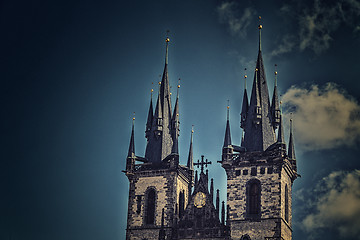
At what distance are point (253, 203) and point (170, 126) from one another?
10.7 metres

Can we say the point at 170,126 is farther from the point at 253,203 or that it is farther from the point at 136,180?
the point at 253,203

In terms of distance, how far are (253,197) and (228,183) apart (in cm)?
221

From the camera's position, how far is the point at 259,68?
5934cm

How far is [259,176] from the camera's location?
2131 inches

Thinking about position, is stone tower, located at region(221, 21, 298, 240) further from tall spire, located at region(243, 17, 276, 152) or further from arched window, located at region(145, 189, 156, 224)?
arched window, located at region(145, 189, 156, 224)

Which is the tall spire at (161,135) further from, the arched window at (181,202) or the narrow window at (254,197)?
the narrow window at (254,197)

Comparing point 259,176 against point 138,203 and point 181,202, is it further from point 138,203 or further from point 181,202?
point 138,203

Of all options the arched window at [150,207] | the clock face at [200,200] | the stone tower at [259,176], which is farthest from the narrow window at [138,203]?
the stone tower at [259,176]

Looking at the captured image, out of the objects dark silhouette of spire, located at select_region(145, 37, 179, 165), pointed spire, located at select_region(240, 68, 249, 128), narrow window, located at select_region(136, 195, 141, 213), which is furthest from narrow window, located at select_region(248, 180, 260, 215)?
narrow window, located at select_region(136, 195, 141, 213)

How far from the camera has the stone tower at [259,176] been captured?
173ft

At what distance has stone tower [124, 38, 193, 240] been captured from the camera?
56125 mm

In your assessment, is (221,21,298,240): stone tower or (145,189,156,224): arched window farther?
(145,189,156,224): arched window

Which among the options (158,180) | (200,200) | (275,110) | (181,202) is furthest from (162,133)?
(275,110)

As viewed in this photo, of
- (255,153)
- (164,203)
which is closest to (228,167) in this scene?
(255,153)
